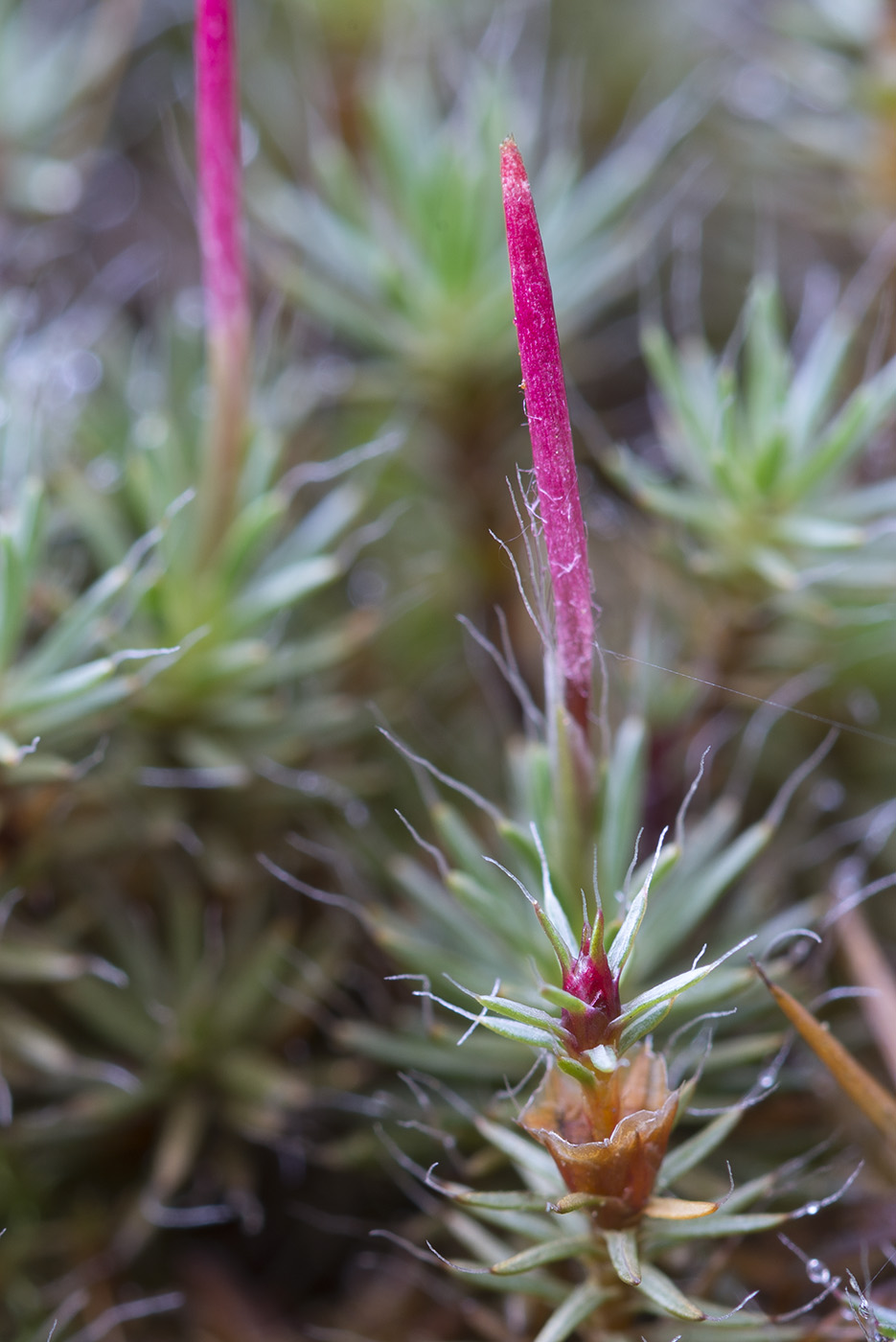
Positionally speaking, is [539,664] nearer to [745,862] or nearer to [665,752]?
[665,752]

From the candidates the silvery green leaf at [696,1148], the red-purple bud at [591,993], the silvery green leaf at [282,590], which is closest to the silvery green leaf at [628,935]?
the red-purple bud at [591,993]

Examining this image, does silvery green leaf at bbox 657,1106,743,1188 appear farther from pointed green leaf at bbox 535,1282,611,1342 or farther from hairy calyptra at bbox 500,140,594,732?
hairy calyptra at bbox 500,140,594,732

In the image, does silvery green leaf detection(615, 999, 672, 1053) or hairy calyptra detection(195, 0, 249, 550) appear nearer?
silvery green leaf detection(615, 999, 672, 1053)

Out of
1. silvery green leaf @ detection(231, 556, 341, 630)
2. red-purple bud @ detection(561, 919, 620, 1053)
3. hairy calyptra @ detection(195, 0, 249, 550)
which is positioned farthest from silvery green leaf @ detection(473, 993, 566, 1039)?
hairy calyptra @ detection(195, 0, 249, 550)

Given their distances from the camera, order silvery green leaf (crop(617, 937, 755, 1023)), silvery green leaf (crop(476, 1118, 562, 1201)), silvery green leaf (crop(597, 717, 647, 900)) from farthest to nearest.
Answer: silvery green leaf (crop(597, 717, 647, 900)) < silvery green leaf (crop(476, 1118, 562, 1201)) < silvery green leaf (crop(617, 937, 755, 1023))

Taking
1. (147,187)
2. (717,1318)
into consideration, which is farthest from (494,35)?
(717,1318)

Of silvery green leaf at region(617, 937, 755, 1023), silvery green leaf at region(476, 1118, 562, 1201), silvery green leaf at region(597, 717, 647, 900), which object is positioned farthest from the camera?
silvery green leaf at region(597, 717, 647, 900)

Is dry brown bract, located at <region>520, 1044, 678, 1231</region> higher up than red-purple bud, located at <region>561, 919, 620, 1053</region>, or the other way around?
red-purple bud, located at <region>561, 919, 620, 1053</region>
